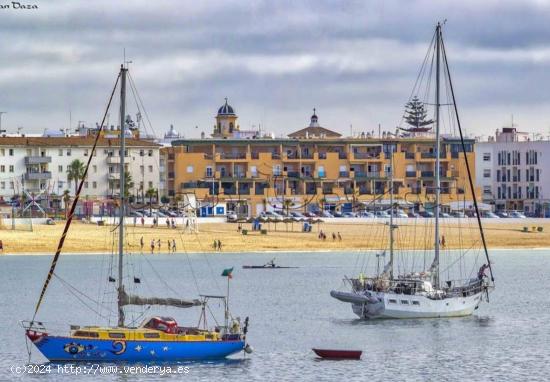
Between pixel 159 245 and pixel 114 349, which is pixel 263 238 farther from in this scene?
pixel 114 349

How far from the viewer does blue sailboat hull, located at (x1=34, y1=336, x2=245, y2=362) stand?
7181 centimetres

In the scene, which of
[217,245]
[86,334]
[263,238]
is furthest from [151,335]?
[263,238]

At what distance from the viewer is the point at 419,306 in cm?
9256

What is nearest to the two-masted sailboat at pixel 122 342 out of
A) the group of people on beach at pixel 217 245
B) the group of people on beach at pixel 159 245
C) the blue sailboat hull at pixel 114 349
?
the blue sailboat hull at pixel 114 349

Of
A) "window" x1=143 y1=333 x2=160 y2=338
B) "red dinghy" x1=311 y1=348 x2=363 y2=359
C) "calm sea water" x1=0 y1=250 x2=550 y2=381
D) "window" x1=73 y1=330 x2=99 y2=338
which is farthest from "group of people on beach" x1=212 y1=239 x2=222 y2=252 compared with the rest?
"window" x1=73 y1=330 x2=99 y2=338

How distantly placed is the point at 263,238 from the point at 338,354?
93138mm

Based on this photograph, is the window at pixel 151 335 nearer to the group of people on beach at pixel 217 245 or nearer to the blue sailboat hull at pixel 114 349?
the blue sailboat hull at pixel 114 349

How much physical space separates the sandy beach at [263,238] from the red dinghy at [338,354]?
237ft

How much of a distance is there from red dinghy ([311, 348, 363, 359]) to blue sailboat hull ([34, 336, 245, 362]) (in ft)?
23.4

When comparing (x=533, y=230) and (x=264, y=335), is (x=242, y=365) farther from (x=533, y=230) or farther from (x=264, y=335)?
(x=533, y=230)

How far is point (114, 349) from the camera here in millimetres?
71812

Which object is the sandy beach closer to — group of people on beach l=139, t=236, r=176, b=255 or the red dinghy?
group of people on beach l=139, t=236, r=176, b=255

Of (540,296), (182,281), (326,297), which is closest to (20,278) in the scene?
(182,281)

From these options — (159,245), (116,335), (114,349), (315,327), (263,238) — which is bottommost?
(315,327)
